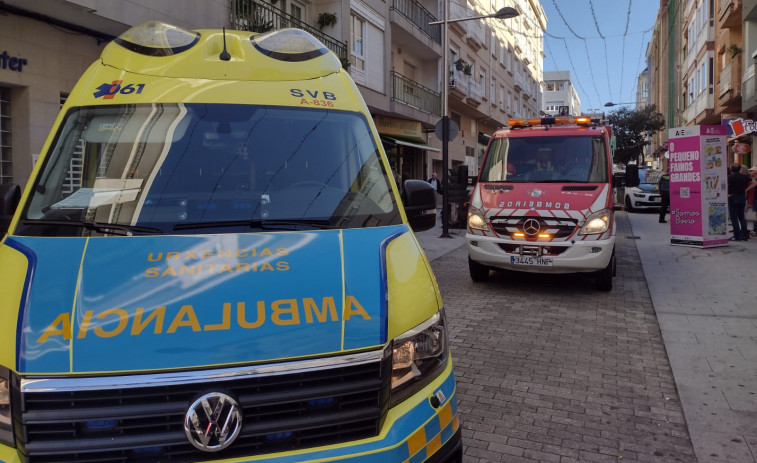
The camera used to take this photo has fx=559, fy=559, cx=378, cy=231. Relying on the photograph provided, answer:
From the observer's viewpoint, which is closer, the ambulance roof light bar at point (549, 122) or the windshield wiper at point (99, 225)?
the windshield wiper at point (99, 225)

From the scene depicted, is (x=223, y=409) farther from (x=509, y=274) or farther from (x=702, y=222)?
(x=702, y=222)

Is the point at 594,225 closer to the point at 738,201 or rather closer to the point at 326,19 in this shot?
the point at 738,201

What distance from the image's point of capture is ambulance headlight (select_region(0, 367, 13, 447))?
1779mm

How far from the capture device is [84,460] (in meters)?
1.72

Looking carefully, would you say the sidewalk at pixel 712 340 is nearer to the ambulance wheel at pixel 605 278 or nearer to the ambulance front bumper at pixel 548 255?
the ambulance wheel at pixel 605 278

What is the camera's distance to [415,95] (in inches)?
868

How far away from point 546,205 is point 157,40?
5336 millimetres

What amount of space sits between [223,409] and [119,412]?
315mm

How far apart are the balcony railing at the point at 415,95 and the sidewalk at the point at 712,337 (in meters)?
10.2

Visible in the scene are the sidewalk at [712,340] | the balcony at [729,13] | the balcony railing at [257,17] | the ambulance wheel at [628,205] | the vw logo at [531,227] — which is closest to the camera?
the sidewalk at [712,340]

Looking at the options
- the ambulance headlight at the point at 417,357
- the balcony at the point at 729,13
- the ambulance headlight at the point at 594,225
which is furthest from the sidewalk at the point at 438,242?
the balcony at the point at 729,13

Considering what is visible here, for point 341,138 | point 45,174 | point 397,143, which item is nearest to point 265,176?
point 341,138

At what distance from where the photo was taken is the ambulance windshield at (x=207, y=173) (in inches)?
103

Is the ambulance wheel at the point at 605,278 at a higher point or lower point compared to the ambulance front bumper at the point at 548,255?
lower
